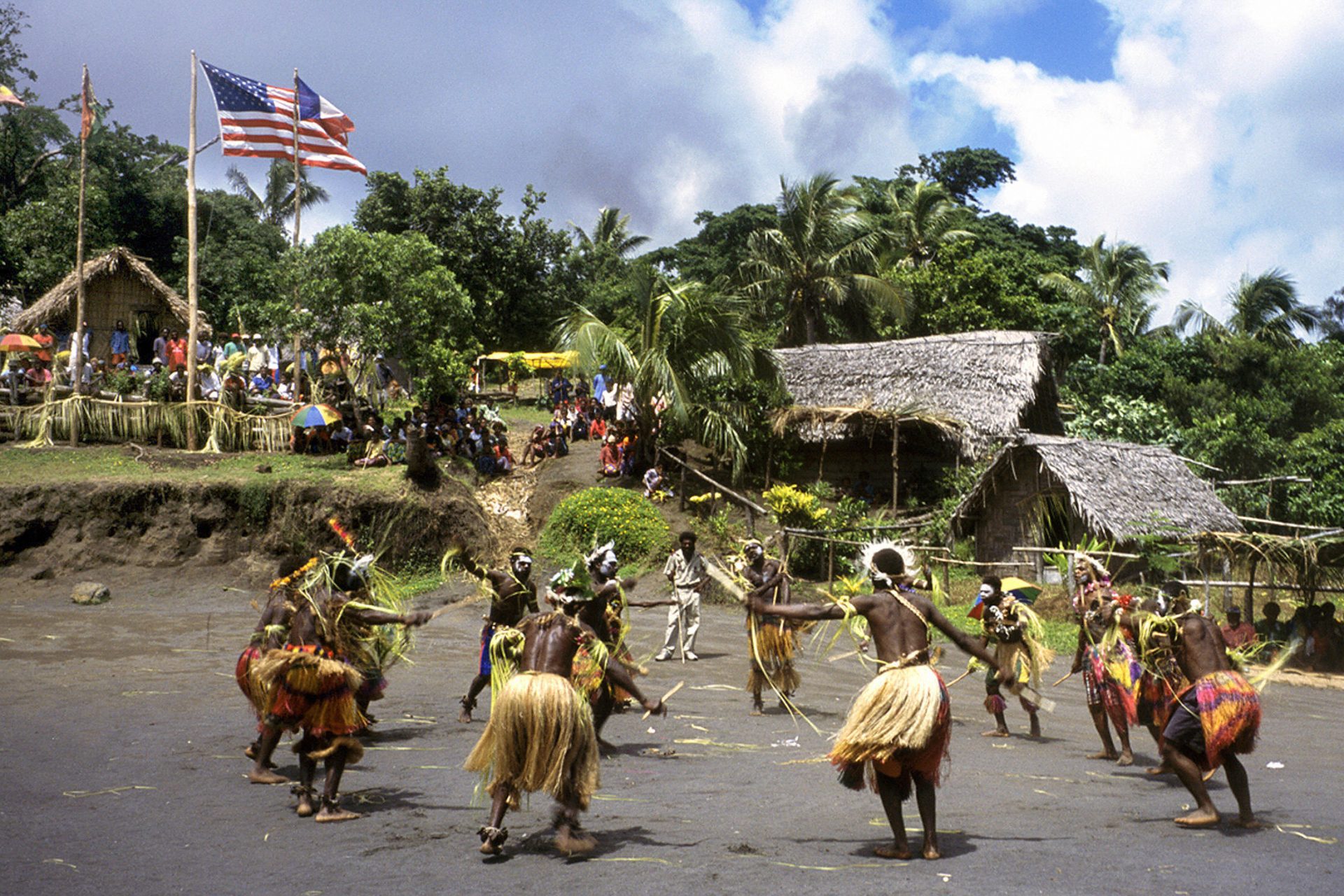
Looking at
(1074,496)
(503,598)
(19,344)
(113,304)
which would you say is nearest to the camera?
(503,598)

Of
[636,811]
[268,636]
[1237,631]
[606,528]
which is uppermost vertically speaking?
[606,528]

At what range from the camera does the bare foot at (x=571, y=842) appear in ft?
19.3

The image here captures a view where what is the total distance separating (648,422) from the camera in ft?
81.0

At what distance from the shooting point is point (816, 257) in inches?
1496

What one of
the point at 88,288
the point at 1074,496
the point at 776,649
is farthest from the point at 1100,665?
the point at 88,288

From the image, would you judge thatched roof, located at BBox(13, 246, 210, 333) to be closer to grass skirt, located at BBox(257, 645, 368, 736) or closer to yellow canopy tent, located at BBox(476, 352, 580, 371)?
yellow canopy tent, located at BBox(476, 352, 580, 371)

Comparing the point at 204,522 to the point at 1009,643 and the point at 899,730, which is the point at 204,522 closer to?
the point at 1009,643

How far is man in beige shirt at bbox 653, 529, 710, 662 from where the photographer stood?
570 inches

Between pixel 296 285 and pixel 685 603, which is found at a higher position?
pixel 296 285

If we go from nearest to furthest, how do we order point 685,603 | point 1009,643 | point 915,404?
point 1009,643 < point 685,603 < point 915,404

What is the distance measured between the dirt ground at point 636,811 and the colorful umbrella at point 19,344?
13727 mm

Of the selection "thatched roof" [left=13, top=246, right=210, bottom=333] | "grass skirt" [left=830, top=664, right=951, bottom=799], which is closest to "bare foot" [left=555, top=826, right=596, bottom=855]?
"grass skirt" [left=830, top=664, right=951, bottom=799]

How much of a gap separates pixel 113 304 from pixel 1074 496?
2223 cm

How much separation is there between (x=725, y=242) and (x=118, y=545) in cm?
3128
